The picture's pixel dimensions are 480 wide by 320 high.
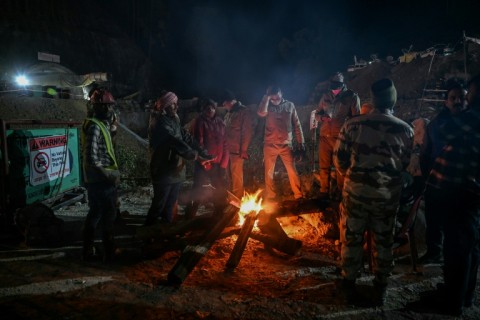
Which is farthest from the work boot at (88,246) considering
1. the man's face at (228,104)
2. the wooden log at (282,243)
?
the man's face at (228,104)

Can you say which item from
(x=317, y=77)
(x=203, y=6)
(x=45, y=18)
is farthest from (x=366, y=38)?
(x=45, y=18)

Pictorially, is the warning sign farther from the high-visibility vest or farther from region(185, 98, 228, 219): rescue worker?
region(185, 98, 228, 219): rescue worker

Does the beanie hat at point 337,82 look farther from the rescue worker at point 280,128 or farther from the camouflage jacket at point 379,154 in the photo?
the camouflage jacket at point 379,154

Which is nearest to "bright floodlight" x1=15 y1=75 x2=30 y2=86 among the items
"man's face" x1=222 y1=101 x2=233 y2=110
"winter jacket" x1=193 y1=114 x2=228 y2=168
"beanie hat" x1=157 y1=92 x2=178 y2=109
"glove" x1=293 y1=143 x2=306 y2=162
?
"man's face" x1=222 y1=101 x2=233 y2=110

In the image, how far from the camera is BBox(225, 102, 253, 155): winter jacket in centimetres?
743

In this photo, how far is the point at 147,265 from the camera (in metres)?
4.62

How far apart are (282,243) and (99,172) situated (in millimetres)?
2862

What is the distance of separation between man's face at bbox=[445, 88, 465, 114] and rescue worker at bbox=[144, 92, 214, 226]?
13.0ft

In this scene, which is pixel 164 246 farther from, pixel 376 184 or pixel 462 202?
pixel 462 202

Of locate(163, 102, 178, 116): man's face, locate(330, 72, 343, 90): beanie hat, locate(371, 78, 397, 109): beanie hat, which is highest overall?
locate(330, 72, 343, 90): beanie hat

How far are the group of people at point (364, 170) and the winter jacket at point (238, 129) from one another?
1.69 ft

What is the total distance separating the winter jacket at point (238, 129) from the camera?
743 centimetres

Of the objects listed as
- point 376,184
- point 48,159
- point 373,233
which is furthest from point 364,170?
point 48,159

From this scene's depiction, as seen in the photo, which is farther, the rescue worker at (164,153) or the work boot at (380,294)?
the rescue worker at (164,153)
